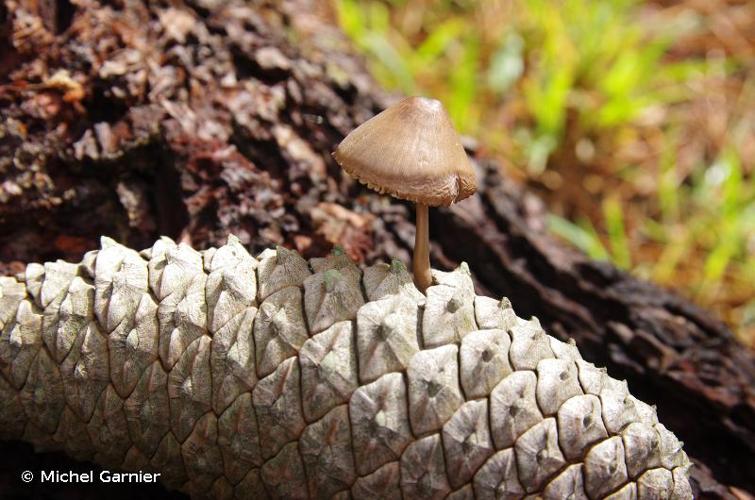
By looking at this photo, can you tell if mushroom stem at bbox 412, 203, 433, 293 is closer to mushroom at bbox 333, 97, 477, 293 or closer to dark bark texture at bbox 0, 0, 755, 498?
mushroom at bbox 333, 97, 477, 293

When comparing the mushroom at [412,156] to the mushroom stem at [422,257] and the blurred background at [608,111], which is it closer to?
the mushroom stem at [422,257]

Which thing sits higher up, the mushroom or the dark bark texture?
the mushroom

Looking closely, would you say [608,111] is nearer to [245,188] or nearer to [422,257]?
[245,188]

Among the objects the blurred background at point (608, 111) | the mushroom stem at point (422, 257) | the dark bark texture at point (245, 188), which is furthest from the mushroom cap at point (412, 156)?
the blurred background at point (608, 111)

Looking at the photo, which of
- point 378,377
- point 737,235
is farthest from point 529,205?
point 378,377

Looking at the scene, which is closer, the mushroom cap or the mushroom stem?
the mushroom cap

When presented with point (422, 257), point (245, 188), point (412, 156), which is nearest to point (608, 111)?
point (245, 188)

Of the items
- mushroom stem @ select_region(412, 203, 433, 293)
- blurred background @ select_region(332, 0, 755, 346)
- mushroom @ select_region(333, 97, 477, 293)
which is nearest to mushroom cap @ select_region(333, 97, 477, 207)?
mushroom @ select_region(333, 97, 477, 293)

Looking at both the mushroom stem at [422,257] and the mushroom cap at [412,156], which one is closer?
the mushroom cap at [412,156]
